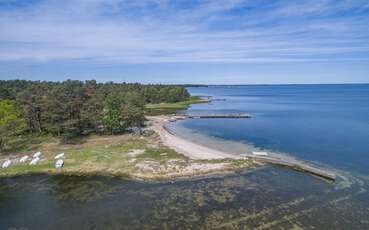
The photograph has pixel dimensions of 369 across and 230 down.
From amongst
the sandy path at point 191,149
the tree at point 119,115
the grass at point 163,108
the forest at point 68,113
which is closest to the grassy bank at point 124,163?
the sandy path at point 191,149

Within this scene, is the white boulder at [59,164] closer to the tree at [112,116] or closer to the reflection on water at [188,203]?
the reflection on water at [188,203]

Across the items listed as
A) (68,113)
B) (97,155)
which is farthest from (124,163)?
(68,113)

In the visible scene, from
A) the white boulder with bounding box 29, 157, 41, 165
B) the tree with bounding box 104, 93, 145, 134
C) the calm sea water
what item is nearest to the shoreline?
the calm sea water

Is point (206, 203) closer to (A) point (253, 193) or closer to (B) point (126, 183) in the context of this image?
(A) point (253, 193)

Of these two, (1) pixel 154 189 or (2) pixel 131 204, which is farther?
(1) pixel 154 189

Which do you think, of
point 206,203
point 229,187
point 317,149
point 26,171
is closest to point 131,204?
point 206,203

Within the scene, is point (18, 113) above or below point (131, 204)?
above

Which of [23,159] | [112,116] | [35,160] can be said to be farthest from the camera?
[112,116]

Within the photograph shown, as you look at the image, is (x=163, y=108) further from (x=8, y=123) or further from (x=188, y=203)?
(x=188, y=203)
